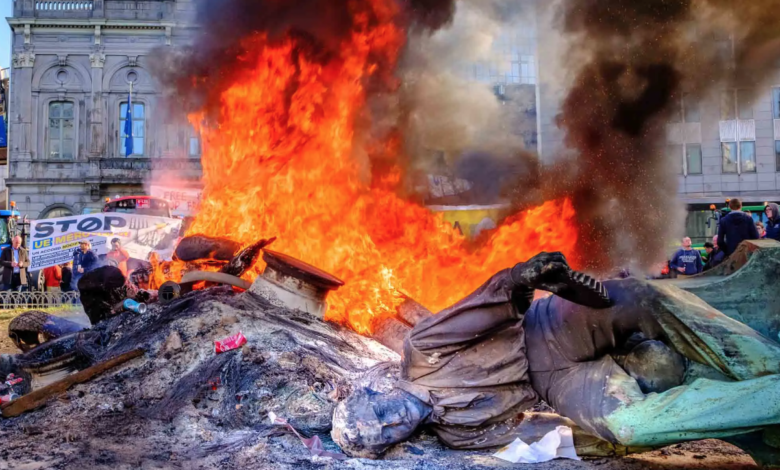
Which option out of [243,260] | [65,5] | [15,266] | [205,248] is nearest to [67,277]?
[15,266]

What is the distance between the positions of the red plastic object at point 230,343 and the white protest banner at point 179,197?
686 inches

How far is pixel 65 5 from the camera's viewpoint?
2833cm

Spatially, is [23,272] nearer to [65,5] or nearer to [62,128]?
[62,128]

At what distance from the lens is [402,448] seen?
3.91 m

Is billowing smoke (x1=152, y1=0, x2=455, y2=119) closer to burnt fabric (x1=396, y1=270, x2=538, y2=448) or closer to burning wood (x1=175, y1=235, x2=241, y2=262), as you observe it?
burning wood (x1=175, y1=235, x2=241, y2=262)

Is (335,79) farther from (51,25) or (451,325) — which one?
(51,25)

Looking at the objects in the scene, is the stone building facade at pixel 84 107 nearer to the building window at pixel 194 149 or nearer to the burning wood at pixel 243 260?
the building window at pixel 194 149

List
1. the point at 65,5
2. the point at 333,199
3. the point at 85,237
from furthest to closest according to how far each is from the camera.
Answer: the point at 65,5
the point at 85,237
the point at 333,199

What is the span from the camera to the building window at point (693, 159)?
26422 mm

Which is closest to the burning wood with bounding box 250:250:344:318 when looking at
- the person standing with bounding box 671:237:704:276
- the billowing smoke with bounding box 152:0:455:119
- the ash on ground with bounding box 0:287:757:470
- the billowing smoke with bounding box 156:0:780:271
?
the ash on ground with bounding box 0:287:757:470

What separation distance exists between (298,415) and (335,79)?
5.74 meters

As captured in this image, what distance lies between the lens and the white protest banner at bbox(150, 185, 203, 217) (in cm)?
2251

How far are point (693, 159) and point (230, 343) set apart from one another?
26.0 metres

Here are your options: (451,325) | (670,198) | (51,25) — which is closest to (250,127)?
(451,325)
